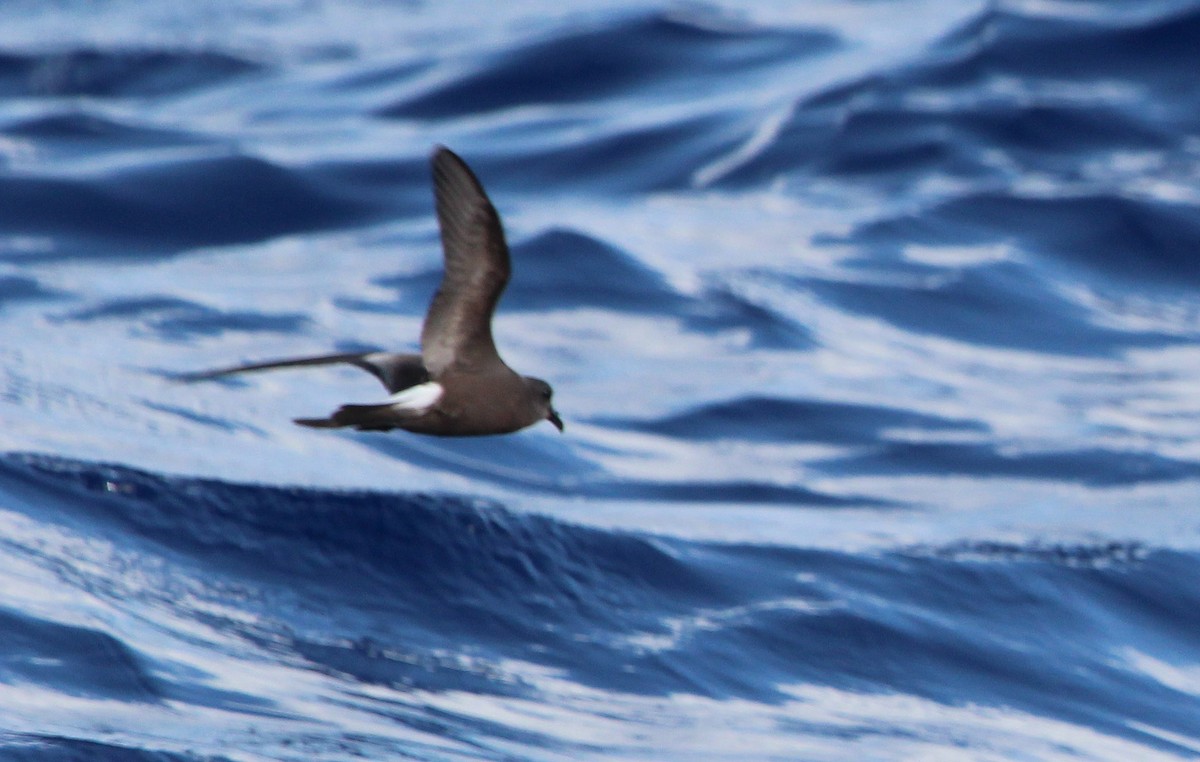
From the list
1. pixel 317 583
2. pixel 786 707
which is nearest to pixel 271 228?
pixel 317 583

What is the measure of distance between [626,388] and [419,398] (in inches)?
366

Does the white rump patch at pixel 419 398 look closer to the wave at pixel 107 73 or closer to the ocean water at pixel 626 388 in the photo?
the ocean water at pixel 626 388

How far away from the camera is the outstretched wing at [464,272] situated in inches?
228

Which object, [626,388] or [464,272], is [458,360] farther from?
[626,388]

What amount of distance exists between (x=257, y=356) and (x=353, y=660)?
20.0ft

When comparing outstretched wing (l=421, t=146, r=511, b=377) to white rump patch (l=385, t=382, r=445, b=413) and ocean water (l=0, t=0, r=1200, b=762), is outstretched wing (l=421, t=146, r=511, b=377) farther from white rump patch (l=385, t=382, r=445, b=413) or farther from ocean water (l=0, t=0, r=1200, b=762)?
ocean water (l=0, t=0, r=1200, b=762)

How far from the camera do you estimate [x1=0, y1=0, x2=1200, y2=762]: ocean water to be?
867cm

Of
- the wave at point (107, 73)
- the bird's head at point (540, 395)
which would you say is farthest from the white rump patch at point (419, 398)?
the wave at point (107, 73)

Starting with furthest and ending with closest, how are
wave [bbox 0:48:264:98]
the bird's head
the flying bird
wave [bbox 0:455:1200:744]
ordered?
wave [bbox 0:48:264:98] → wave [bbox 0:455:1200:744] → the bird's head → the flying bird

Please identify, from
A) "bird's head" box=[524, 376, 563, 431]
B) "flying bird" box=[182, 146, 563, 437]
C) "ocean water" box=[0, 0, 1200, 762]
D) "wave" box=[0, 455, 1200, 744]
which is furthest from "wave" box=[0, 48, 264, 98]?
"flying bird" box=[182, 146, 563, 437]

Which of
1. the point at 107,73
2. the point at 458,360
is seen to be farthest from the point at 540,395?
the point at 107,73

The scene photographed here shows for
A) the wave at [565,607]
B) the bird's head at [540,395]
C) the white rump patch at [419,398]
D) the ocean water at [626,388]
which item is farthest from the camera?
the wave at [565,607]

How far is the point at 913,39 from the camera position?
84.7 feet

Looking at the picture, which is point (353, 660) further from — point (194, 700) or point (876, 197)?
point (876, 197)
